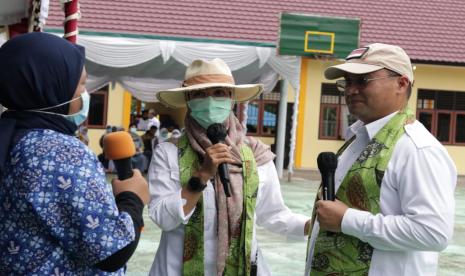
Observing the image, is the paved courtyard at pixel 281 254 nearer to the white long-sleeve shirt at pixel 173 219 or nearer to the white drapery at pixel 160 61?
the white long-sleeve shirt at pixel 173 219

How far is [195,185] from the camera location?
2.90 m

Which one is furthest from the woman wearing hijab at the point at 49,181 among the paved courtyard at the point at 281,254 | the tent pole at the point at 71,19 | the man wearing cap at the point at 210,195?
the paved courtyard at the point at 281,254

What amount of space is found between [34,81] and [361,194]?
3.94 ft

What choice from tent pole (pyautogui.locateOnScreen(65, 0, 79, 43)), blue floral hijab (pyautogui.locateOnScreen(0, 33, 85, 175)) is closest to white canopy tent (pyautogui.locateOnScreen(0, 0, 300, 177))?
tent pole (pyautogui.locateOnScreen(65, 0, 79, 43))

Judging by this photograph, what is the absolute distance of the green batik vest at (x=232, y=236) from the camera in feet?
10.0

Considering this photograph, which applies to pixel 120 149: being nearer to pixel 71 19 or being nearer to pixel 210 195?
pixel 210 195

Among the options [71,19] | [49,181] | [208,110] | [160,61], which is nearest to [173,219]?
[208,110]

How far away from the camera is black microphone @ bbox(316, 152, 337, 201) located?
2.60 metres

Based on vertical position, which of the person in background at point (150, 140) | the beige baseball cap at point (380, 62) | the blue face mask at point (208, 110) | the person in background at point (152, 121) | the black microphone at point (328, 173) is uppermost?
the beige baseball cap at point (380, 62)

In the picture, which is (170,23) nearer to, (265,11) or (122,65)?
(265,11)

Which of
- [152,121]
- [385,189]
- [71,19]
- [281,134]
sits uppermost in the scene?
[71,19]

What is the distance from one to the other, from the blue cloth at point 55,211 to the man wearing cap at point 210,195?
36.9 inches

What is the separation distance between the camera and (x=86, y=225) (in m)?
1.94

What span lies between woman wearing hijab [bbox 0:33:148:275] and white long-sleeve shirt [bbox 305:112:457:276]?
88cm
